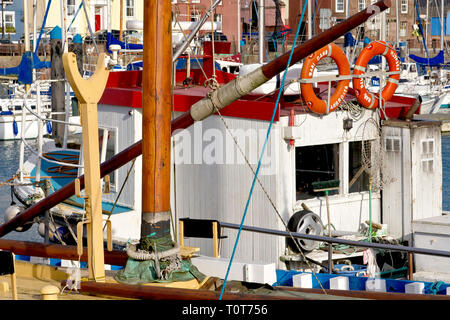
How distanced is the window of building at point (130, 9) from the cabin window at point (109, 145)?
4102 centimetres

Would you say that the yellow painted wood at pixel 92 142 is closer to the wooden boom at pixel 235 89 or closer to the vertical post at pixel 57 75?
the wooden boom at pixel 235 89

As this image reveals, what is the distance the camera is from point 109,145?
13.1m

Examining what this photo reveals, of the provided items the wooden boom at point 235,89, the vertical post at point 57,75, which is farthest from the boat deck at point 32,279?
the vertical post at point 57,75

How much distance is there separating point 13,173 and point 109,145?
17858 millimetres

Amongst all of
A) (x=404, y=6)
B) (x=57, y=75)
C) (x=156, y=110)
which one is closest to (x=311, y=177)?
(x=156, y=110)

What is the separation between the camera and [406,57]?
49281 millimetres

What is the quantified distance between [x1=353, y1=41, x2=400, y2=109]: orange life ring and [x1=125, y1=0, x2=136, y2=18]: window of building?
43.1m

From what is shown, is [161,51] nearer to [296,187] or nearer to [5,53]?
[296,187]

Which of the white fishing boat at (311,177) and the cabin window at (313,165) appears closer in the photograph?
the white fishing boat at (311,177)

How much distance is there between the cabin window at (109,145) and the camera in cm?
1277

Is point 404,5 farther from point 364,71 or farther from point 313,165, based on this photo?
point 313,165

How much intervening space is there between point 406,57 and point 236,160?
133 ft

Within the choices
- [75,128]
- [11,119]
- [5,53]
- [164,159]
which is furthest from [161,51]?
[5,53]
